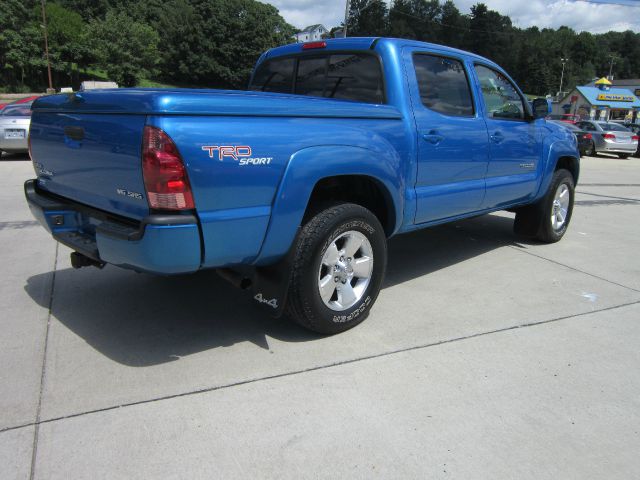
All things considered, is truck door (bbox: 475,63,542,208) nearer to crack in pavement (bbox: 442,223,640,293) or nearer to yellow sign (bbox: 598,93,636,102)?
crack in pavement (bbox: 442,223,640,293)

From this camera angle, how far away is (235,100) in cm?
265

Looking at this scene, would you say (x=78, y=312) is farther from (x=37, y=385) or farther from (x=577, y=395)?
(x=577, y=395)

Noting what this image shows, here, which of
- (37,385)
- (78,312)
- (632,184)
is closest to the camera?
(37,385)

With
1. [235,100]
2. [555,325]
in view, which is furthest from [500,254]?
[235,100]

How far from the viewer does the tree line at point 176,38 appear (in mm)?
57750

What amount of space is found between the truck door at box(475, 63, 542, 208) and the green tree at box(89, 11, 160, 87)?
6316cm

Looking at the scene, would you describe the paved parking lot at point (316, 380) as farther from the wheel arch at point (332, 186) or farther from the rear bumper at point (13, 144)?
the rear bumper at point (13, 144)

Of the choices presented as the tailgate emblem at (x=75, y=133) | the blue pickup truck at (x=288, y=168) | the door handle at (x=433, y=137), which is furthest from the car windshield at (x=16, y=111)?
the door handle at (x=433, y=137)

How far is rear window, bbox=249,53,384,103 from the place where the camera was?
3834 millimetres

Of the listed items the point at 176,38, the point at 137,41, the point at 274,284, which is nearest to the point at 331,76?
the point at 274,284

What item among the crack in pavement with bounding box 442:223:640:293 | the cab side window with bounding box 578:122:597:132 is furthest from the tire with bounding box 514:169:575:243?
the cab side window with bounding box 578:122:597:132

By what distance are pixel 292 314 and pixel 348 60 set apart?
2.03 m

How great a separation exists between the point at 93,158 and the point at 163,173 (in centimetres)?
66

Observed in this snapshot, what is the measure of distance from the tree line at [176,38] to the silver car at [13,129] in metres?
27.6
